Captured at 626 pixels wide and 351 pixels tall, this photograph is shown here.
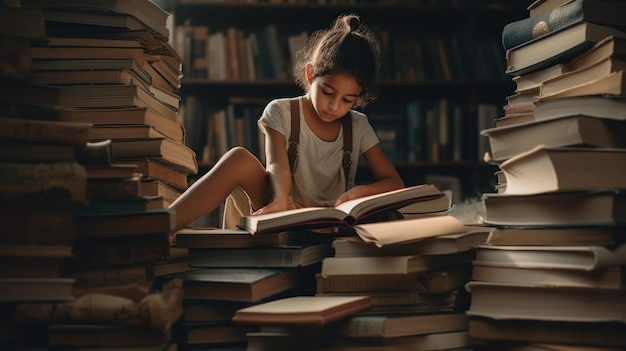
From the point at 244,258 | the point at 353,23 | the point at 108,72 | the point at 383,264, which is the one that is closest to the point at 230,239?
the point at 244,258

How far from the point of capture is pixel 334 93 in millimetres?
1847

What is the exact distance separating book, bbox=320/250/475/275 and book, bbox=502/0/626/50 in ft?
1.73

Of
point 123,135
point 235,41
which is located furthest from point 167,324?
point 235,41

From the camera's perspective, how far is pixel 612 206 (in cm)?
103

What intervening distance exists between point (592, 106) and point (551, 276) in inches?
11.7

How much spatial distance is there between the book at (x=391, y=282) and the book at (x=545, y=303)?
0.07 metres

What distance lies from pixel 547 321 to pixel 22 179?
868 mm

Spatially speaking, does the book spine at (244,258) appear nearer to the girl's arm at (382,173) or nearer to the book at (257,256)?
the book at (257,256)

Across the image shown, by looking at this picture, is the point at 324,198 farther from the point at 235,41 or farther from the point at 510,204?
the point at 235,41

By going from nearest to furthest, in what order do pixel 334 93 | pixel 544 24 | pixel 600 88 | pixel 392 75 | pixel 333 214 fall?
pixel 600 88
pixel 333 214
pixel 544 24
pixel 334 93
pixel 392 75

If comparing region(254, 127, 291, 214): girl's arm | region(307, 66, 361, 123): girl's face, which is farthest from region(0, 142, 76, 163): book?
region(307, 66, 361, 123): girl's face

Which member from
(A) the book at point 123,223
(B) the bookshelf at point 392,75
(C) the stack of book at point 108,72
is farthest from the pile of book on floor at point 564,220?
(B) the bookshelf at point 392,75

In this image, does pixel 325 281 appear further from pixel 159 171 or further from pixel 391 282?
pixel 159 171

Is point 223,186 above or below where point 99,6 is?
below
